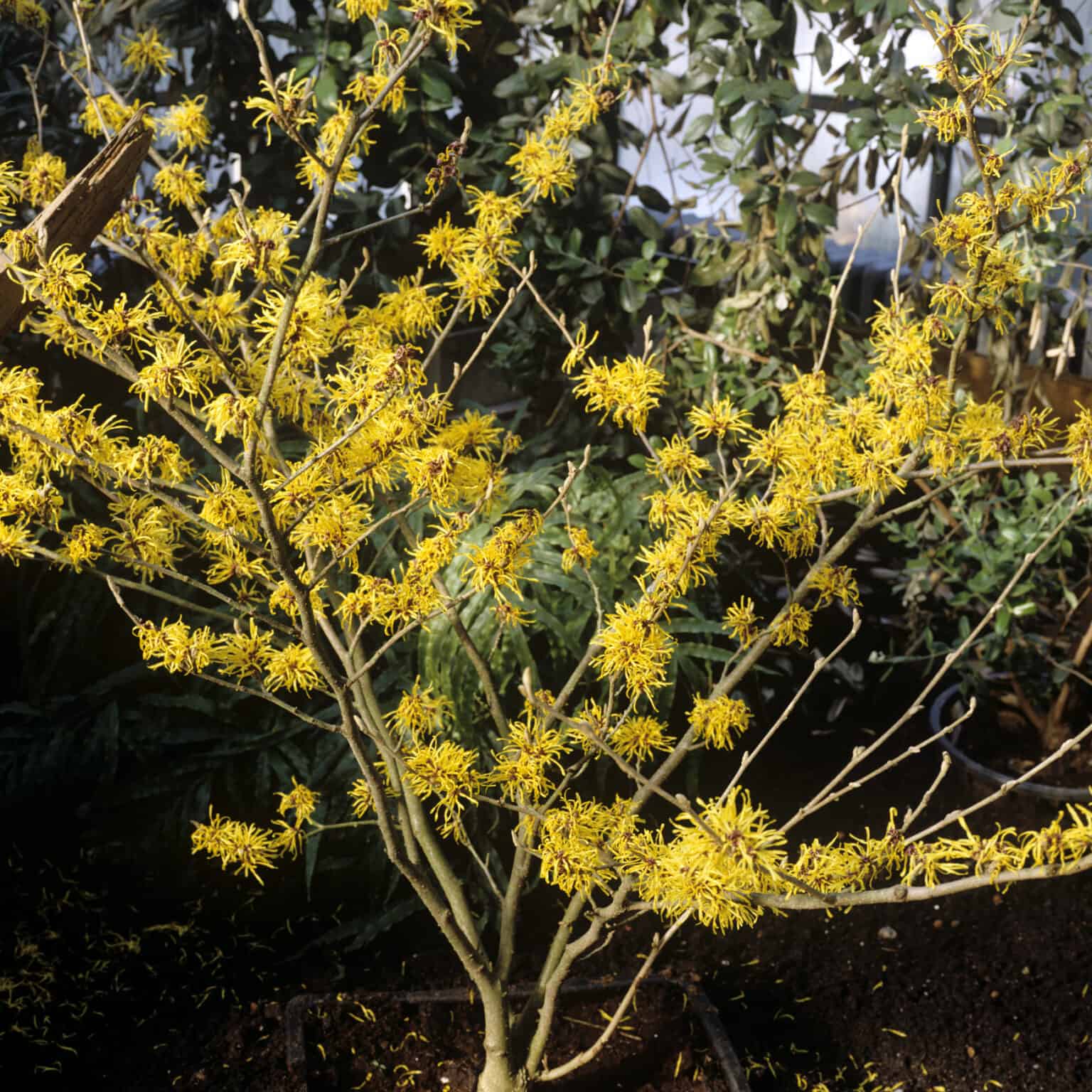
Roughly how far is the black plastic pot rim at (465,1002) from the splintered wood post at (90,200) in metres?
0.96

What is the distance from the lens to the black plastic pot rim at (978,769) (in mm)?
2094

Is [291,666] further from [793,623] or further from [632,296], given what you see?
[632,296]

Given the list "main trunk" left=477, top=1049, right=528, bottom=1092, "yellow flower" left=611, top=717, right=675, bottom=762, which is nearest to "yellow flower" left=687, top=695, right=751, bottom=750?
"yellow flower" left=611, top=717, right=675, bottom=762

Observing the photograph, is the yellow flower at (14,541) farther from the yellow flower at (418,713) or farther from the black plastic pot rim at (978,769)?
the black plastic pot rim at (978,769)

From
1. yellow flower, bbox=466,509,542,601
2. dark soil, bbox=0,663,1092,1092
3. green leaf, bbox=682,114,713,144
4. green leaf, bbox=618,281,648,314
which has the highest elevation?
green leaf, bbox=682,114,713,144

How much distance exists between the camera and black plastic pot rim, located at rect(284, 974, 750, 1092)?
1567 millimetres

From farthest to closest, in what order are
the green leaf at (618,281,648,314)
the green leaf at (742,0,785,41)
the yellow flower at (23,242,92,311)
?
the green leaf at (618,281,648,314)
the green leaf at (742,0,785,41)
the yellow flower at (23,242,92,311)

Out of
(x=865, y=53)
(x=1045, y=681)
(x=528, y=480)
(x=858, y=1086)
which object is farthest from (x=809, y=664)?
(x=865, y=53)

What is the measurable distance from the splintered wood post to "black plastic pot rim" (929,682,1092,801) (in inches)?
58.7

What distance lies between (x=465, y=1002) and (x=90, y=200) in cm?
115

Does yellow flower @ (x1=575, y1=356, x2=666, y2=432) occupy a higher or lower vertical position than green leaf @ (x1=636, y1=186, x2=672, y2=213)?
higher

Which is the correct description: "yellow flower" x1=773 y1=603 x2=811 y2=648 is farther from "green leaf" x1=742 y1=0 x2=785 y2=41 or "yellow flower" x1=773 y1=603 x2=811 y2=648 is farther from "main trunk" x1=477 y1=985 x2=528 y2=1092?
"green leaf" x1=742 y1=0 x2=785 y2=41

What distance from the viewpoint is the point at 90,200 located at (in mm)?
1133

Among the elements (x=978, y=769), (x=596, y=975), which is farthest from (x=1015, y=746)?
(x=596, y=975)
